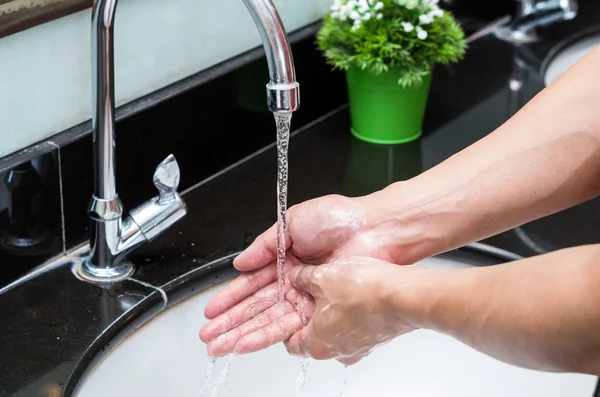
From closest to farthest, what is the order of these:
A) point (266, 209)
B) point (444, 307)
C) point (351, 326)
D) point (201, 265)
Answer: point (444, 307)
point (351, 326)
point (201, 265)
point (266, 209)

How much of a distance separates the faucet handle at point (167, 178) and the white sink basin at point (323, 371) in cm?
12

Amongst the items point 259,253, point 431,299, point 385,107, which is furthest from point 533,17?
point 431,299

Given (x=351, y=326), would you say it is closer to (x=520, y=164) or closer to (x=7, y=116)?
(x=520, y=164)

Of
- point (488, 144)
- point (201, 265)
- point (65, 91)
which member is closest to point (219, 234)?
point (201, 265)

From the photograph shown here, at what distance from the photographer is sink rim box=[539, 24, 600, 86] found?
5.39 ft

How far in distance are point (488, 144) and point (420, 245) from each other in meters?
0.13

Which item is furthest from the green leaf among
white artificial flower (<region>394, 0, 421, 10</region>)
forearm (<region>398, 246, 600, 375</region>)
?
forearm (<region>398, 246, 600, 375</region>)

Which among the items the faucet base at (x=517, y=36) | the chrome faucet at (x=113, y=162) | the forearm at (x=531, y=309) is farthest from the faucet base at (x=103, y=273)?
the faucet base at (x=517, y=36)

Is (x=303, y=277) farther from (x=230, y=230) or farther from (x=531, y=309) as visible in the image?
(x=531, y=309)

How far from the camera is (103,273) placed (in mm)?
1086

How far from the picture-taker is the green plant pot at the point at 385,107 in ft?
4.38

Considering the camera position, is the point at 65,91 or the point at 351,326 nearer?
the point at 351,326

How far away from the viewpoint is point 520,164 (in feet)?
3.14

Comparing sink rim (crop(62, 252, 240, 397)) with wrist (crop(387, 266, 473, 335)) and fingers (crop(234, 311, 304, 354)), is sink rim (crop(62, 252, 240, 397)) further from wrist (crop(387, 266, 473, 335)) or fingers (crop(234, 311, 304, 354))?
wrist (crop(387, 266, 473, 335))
